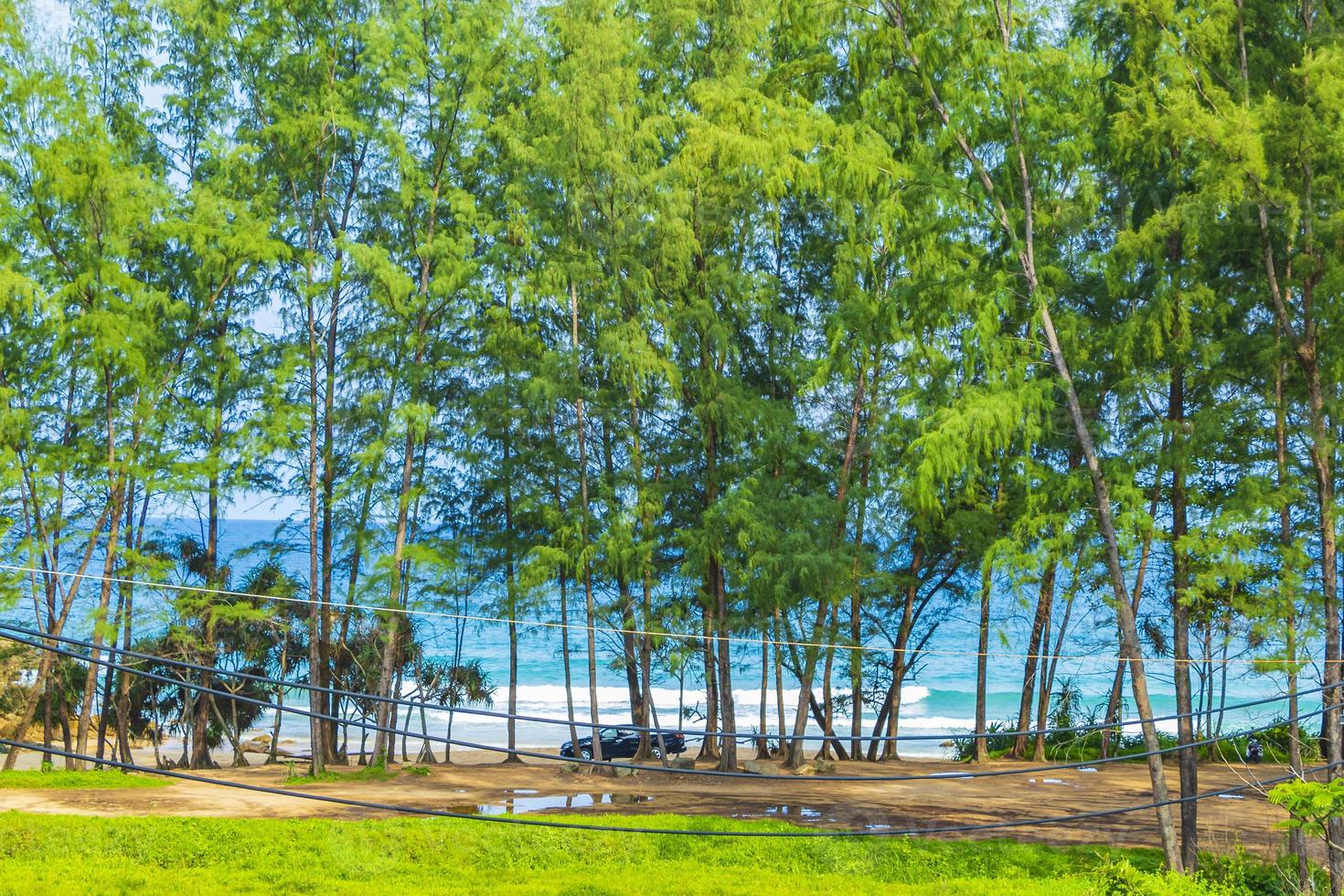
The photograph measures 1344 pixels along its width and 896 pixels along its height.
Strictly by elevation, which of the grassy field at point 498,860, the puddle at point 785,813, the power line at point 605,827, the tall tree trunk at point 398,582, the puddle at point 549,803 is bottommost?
the puddle at point 549,803

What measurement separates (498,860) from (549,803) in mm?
4799

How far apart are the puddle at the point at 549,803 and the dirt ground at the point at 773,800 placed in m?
0.03

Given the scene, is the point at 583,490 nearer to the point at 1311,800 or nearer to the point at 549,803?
the point at 549,803

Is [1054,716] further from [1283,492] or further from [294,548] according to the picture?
[294,548]

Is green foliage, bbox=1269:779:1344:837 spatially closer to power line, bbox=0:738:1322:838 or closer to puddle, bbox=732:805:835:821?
power line, bbox=0:738:1322:838

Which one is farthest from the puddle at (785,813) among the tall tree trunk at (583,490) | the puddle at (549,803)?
the tall tree trunk at (583,490)

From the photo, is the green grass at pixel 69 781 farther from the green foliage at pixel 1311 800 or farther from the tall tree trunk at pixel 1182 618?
the green foliage at pixel 1311 800

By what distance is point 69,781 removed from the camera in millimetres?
14969

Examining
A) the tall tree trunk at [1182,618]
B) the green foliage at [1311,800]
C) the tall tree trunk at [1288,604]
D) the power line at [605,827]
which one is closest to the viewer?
the power line at [605,827]

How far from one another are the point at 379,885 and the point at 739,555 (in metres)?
9.56

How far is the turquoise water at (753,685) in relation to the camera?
30.3 meters

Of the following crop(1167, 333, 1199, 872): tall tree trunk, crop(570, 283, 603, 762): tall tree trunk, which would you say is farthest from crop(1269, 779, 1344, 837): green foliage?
crop(570, 283, 603, 762): tall tree trunk

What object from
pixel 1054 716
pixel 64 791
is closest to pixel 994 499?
pixel 1054 716

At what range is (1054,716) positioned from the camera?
23062 millimetres
